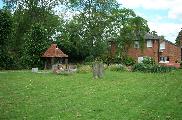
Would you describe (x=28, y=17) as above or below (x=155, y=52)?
above

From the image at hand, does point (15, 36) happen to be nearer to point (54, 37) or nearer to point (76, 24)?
point (54, 37)

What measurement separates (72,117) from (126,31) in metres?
52.2

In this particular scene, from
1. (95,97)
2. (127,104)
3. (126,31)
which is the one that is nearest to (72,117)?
(127,104)

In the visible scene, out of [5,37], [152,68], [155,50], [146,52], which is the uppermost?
[5,37]

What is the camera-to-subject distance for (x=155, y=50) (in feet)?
236

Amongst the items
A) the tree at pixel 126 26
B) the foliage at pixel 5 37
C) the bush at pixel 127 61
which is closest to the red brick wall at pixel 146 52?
the tree at pixel 126 26

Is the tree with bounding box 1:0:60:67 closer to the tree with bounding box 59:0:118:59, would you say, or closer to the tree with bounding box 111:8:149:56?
the tree with bounding box 59:0:118:59

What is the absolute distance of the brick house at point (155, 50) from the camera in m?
71.8

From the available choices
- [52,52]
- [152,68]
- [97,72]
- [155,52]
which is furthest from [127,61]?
[97,72]

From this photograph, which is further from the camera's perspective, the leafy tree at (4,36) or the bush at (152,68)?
the leafy tree at (4,36)

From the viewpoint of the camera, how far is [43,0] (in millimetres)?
75438

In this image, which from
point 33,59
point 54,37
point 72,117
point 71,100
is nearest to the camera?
point 72,117

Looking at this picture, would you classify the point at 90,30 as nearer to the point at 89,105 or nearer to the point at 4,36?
the point at 4,36

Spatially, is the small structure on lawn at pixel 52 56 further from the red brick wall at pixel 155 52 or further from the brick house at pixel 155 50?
the brick house at pixel 155 50
